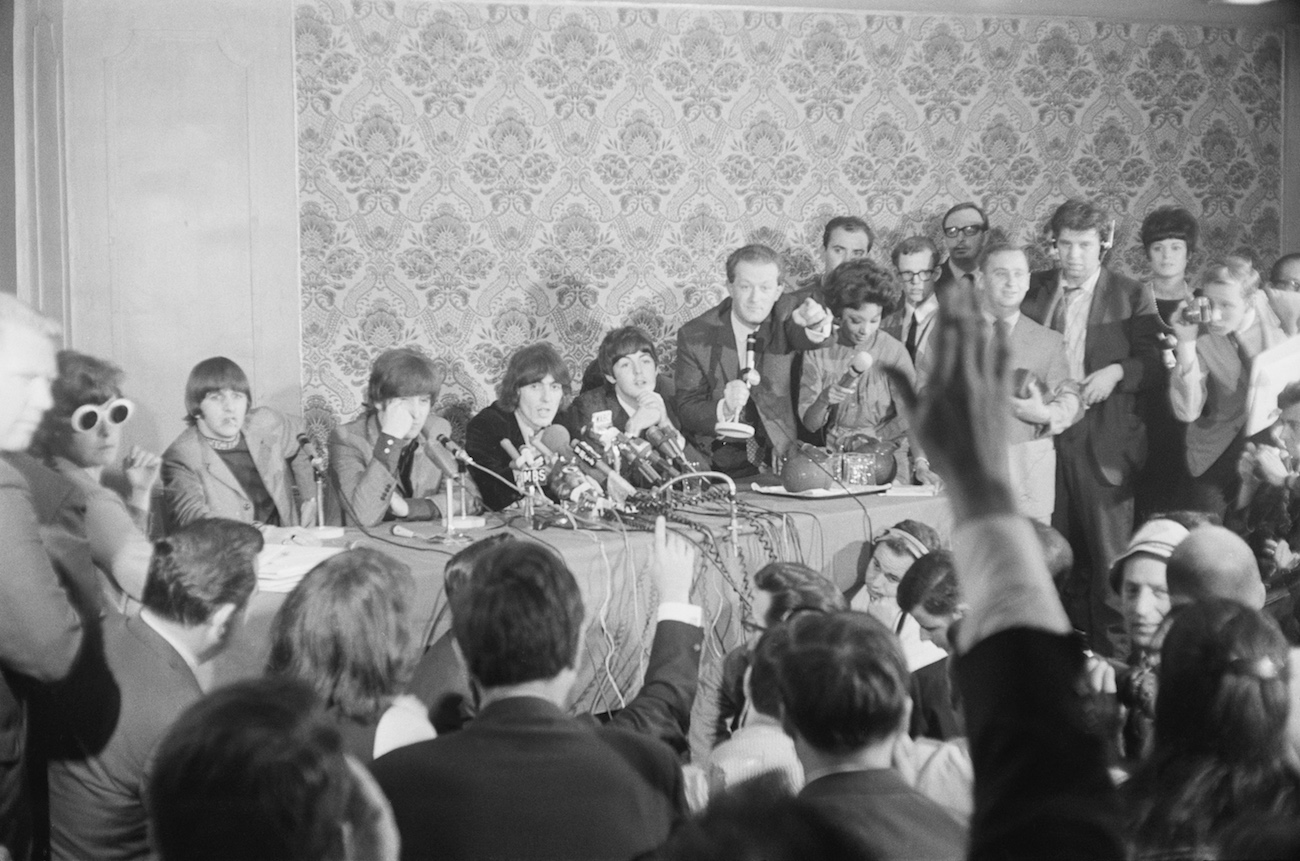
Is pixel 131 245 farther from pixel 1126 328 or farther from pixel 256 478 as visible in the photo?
pixel 1126 328

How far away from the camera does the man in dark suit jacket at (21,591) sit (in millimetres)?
1868

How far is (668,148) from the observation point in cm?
583

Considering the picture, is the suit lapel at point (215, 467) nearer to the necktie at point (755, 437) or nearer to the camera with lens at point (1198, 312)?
the necktie at point (755, 437)

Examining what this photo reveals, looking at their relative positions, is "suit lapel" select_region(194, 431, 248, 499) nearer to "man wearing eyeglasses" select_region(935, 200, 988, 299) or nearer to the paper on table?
the paper on table

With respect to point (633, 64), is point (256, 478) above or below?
below

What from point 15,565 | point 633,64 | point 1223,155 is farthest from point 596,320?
point 15,565

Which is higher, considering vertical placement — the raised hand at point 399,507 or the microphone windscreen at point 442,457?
the microphone windscreen at point 442,457

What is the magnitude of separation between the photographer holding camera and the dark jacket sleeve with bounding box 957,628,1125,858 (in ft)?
13.6

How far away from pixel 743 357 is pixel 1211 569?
110 inches

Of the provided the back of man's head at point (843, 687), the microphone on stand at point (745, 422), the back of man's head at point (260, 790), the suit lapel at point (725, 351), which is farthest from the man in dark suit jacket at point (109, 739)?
the suit lapel at point (725, 351)

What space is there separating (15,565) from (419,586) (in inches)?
54.7

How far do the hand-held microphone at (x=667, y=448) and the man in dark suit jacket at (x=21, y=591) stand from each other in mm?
2304

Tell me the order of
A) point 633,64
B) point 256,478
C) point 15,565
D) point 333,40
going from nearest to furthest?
1. point 15,565
2. point 256,478
3. point 333,40
4. point 633,64

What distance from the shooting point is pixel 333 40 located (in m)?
5.31
